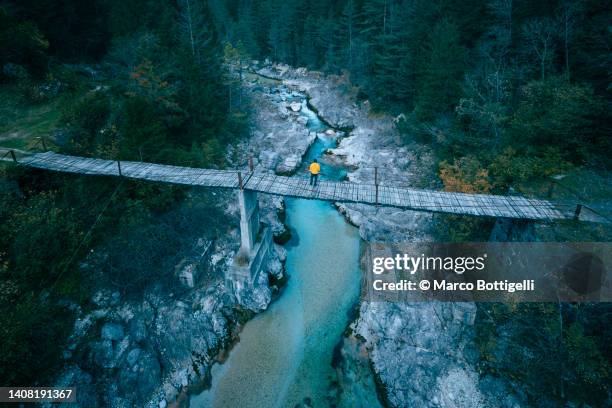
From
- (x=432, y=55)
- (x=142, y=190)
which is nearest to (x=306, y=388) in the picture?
(x=142, y=190)

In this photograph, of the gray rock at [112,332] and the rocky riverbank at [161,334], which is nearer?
the rocky riverbank at [161,334]

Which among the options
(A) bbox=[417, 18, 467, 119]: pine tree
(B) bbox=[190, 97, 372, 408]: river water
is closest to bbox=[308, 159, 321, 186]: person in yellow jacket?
(B) bbox=[190, 97, 372, 408]: river water

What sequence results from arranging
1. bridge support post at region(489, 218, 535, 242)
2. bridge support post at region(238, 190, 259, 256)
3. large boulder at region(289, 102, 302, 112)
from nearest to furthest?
bridge support post at region(489, 218, 535, 242) → bridge support post at region(238, 190, 259, 256) → large boulder at region(289, 102, 302, 112)

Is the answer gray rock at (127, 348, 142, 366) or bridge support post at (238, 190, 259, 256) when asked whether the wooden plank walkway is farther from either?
gray rock at (127, 348, 142, 366)

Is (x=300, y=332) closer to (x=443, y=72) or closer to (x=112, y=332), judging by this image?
(x=112, y=332)

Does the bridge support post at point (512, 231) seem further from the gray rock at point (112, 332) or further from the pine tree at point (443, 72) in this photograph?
the gray rock at point (112, 332)

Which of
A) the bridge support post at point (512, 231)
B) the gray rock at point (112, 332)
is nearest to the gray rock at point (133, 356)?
the gray rock at point (112, 332)

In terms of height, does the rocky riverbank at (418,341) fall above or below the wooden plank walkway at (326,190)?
below
